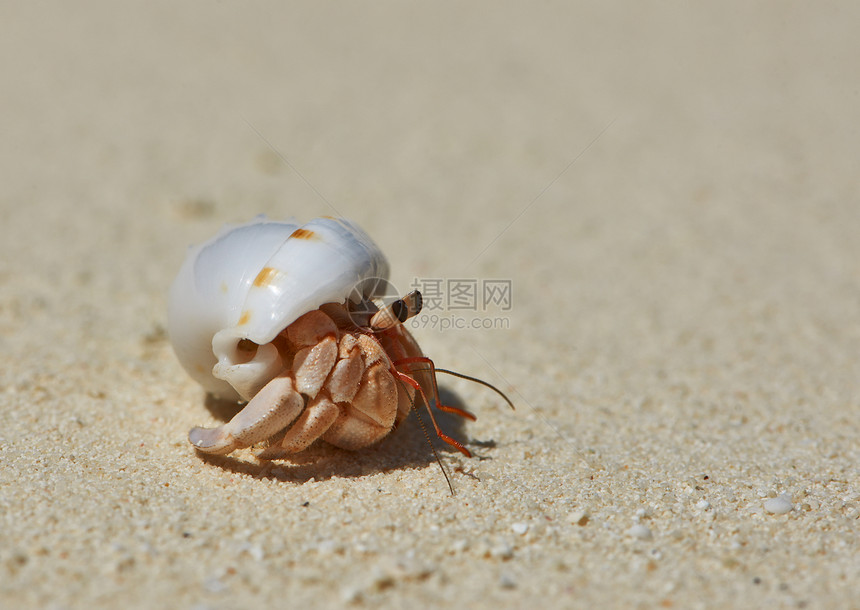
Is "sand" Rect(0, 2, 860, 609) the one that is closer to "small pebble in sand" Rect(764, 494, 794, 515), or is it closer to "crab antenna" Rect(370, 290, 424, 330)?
"small pebble in sand" Rect(764, 494, 794, 515)

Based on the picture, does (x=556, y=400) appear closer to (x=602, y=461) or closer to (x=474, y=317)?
(x=602, y=461)

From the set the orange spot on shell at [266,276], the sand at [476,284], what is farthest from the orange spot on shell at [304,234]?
the sand at [476,284]

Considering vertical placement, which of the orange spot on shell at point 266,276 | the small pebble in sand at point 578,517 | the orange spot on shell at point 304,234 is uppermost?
the orange spot on shell at point 304,234

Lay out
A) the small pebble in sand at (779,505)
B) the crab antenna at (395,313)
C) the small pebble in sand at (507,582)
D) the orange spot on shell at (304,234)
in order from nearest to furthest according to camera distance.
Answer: the small pebble in sand at (507,582) → the small pebble in sand at (779,505) → the orange spot on shell at (304,234) → the crab antenna at (395,313)

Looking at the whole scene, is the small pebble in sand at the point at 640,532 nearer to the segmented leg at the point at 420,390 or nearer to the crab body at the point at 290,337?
the segmented leg at the point at 420,390

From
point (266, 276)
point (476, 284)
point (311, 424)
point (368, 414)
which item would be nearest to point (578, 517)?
point (368, 414)

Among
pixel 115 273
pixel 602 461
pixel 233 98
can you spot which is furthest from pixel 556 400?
pixel 233 98
